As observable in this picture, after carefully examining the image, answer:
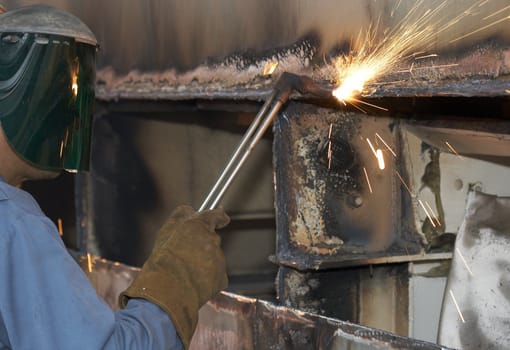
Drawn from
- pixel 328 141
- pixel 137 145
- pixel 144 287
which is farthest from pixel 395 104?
pixel 137 145

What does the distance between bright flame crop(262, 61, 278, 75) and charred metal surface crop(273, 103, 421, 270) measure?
0.15 metres

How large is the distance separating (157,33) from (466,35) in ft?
4.71

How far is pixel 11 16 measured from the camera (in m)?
1.85

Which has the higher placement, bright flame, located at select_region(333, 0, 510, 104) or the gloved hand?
bright flame, located at select_region(333, 0, 510, 104)

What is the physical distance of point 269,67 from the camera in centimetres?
242

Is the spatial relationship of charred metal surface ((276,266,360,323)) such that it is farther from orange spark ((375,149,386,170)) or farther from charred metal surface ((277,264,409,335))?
orange spark ((375,149,386,170))

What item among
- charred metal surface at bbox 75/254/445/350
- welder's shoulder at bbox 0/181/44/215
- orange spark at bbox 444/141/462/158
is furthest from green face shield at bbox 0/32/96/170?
orange spark at bbox 444/141/462/158

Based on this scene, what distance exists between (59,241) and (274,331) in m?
0.85

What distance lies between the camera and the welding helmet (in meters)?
1.79

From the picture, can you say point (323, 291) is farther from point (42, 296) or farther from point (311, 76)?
point (42, 296)

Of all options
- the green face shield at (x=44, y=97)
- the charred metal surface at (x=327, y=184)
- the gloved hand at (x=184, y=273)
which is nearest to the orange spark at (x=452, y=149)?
the charred metal surface at (x=327, y=184)

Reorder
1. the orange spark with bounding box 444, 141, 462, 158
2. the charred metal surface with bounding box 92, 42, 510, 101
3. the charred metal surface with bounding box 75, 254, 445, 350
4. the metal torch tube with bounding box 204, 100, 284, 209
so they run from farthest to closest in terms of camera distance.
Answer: the orange spark with bounding box 444, 141, 462, 158 < the metal torch tube with bounding box 204, 100, 284, 209 < the charred metal surface with bounding box 75, 254, 445, 350 < the charred metal surface with bounding box 92, 42, 510, 101

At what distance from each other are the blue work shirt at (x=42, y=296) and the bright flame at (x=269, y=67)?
96cm

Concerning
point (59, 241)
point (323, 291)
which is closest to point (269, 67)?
point (323, 291)
